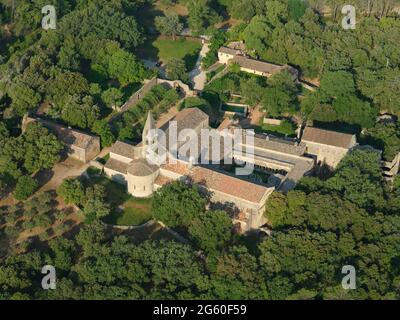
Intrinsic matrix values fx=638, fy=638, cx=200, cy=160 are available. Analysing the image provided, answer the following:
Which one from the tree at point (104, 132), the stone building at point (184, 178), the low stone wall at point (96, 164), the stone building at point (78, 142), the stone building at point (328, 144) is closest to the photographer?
the stone building at point (184, 178)

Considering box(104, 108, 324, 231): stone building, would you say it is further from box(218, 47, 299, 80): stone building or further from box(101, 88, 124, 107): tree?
box(218, 47, 299, 80): stone building

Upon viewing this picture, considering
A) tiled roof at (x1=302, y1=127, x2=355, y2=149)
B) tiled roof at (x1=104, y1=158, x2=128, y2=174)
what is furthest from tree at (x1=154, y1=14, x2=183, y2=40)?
tiled roof at (x1=302, y1=127, x2=355, y2=149)

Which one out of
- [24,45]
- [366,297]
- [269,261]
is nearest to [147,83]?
[24,45]

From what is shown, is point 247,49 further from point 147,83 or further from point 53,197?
point 53,197

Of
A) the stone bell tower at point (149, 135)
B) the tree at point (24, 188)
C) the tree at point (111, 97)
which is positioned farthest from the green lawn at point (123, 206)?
the tree at point (111, 97)

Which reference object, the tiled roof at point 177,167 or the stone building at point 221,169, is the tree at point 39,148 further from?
the tiled roof at point 177,167

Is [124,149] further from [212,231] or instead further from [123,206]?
[212,231]
